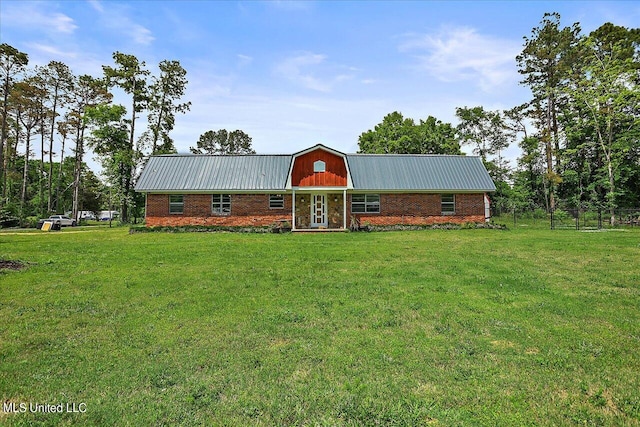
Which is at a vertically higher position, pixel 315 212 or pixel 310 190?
pixel 310 190

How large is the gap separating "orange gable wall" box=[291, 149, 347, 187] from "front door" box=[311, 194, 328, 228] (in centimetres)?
140

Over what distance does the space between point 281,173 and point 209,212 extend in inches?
203

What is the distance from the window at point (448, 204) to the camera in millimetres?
24828

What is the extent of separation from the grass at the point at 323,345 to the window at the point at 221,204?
1395cm

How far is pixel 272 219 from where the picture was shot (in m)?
23.7

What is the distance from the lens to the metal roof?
77.2ft

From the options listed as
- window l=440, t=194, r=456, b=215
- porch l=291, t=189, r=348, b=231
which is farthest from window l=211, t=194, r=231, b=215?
window l=440, t=194, r=456, b=215

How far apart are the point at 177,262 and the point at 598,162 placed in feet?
120

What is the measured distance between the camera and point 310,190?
23.2 metres

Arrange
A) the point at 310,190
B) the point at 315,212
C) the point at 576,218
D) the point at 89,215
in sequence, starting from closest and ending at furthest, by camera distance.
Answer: the point at 310,190, the point at 315,212, the point at 576,218, the point at 89,215

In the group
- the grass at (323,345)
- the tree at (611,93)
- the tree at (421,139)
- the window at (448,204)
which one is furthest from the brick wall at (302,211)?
the tree at (421,139)

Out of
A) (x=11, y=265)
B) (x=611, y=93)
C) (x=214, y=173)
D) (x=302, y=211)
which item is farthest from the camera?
(x=611, y=93)

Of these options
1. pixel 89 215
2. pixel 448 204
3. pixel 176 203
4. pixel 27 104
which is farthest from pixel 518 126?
pixel 89 215

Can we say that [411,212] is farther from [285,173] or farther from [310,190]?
[285,173]
